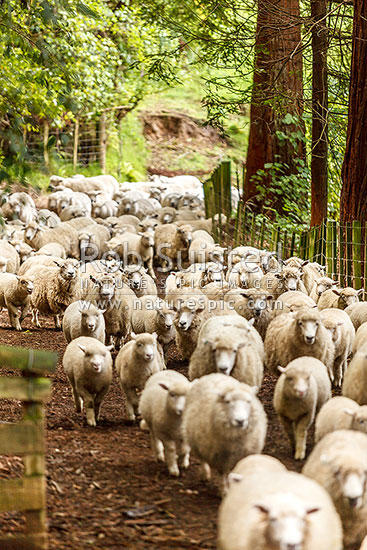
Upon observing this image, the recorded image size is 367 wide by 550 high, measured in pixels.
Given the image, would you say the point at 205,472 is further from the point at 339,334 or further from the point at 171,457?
the point at 339,334

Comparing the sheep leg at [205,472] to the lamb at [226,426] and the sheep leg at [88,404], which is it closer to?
the lamb at [226,426]

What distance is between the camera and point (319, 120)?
13.0 m

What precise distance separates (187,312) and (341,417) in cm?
358

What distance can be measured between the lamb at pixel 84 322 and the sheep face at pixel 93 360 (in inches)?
68.5

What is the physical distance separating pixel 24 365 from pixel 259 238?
12.2 metres

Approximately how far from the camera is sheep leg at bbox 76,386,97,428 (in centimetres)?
695

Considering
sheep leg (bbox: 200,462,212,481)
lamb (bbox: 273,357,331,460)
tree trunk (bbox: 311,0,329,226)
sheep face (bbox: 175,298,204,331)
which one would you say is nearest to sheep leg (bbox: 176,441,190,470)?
sheep leg (bbox: 200,462,212,481)

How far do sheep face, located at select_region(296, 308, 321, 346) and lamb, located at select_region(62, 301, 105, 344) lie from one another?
97.6 inches

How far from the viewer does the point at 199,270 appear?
12.5 metres

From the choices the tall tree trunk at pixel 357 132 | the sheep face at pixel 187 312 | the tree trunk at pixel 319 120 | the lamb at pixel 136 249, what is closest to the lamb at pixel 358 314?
the sheep face at pixel 187 312

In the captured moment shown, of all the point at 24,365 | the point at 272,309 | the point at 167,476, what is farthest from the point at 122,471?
the point at 272,309

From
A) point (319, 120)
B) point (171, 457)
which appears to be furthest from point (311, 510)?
point (319, 120)

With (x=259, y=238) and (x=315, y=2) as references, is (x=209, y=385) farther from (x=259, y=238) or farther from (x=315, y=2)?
(x=259, y=238)

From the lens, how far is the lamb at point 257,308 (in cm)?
911
